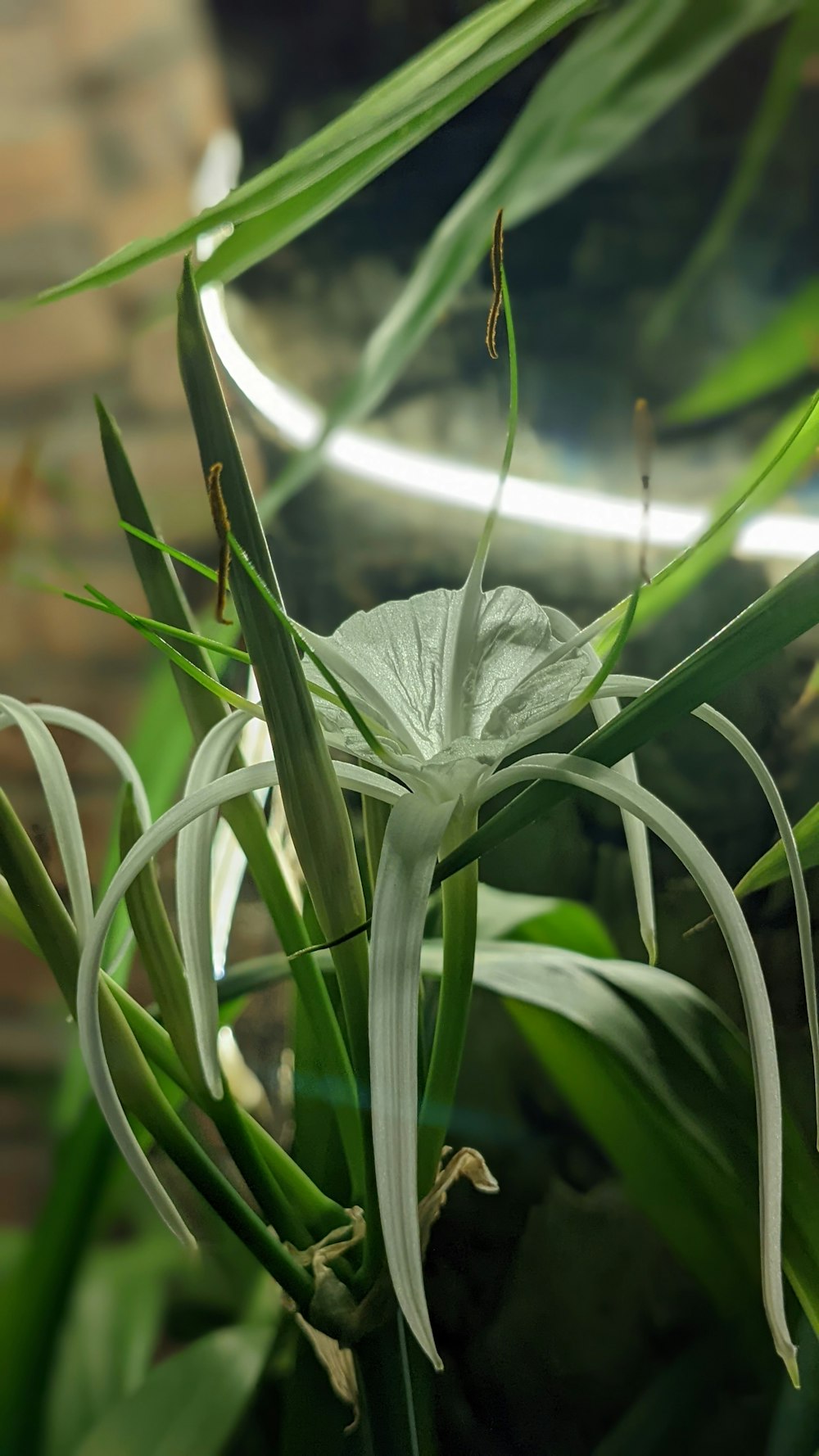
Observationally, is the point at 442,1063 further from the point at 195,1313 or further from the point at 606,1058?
the point at 195,1313

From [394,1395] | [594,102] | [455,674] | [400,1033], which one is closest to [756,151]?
[594,102]

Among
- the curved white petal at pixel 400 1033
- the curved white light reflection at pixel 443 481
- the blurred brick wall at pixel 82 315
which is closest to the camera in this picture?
the curved white petal at pixel 400 1033

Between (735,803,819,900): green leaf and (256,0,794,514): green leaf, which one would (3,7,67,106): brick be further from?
(735,803,819,900): green leaf

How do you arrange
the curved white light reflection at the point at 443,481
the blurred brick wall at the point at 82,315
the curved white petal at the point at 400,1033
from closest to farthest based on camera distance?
1. the curved white petal at the point at 400,1033
2. the curved white light reflection at the point at 443,481
3. the blurred brick wall at the point at 82,315

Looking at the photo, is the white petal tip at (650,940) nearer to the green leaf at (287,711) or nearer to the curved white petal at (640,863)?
the curved white petal at (640,863)

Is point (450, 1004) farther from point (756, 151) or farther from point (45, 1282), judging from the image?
point (756, 151)

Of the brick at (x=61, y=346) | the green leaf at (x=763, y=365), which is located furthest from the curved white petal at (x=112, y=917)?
the brick at (x=61, y=346)
